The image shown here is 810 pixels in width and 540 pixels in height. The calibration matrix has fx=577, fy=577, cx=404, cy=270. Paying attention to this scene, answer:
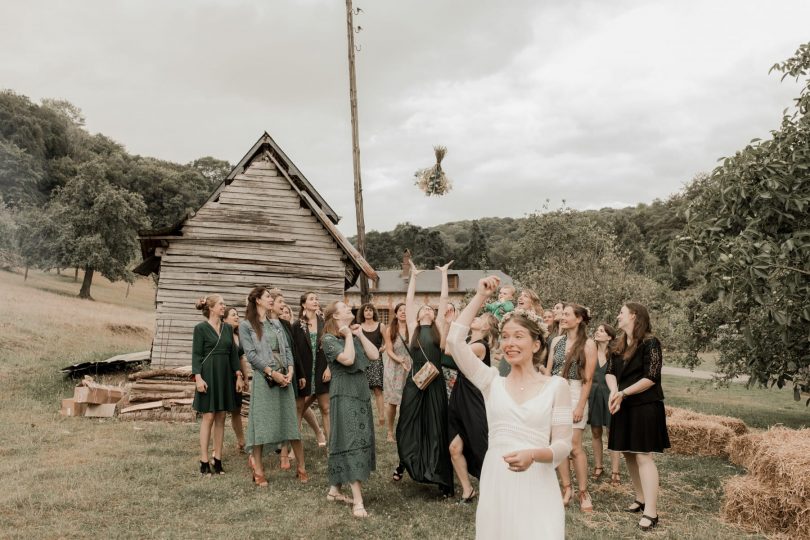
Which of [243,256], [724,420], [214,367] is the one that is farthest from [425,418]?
[243,256]

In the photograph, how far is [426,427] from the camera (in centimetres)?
691

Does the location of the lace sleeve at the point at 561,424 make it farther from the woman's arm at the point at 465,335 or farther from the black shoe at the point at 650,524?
the black shoe at the point at 650,524

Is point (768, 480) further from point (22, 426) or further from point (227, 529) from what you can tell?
point (22, 426)

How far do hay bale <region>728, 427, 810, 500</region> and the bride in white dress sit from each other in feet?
13.2

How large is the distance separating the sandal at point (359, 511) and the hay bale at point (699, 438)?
6.33 meters

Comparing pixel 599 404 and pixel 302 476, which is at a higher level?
pixel 599 404

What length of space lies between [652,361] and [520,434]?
3.43 meters

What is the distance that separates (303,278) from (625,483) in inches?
385

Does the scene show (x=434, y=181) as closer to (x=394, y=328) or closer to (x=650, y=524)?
(x=394, y=328)

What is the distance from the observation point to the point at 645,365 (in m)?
6.09

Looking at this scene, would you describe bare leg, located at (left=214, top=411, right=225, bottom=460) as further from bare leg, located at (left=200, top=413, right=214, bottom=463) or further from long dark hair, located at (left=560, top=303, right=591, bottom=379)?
long dark hair, located at (left=560, top=303, right=591, bottom=379)

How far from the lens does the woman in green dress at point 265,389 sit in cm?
713

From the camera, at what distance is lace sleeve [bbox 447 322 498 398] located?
3373 millimetres

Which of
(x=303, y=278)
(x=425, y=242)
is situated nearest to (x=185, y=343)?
(x=303, y=278)
